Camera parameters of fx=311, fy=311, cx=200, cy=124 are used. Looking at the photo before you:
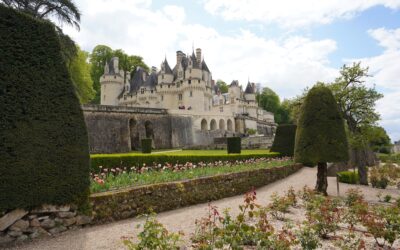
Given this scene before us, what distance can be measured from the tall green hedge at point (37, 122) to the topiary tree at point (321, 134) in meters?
7.12

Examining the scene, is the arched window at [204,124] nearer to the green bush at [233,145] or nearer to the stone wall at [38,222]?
the green bush at [233,145]

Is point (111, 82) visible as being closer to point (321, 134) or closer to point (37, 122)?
point (321, 134)

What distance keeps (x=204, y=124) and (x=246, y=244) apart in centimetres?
3486

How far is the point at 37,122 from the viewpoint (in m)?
5.32

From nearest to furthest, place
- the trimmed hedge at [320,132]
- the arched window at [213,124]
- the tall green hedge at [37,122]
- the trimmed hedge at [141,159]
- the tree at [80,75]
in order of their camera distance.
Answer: the tall green hedge at [37,122]
the trimmed hedge at [320,132]
the trimmed hedge at [141,159]
the tree at [80,75]
the arched window at [213,124]

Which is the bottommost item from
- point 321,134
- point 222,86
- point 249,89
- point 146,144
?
point 146,144

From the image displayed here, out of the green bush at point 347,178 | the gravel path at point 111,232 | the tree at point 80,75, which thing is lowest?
the green bush at point 347,178

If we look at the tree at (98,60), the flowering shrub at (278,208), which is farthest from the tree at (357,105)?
the tree at (98,60)

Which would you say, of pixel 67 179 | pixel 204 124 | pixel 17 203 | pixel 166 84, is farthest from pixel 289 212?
pixel 166 84

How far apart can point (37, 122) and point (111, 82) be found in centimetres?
4079

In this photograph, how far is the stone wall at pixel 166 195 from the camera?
244 inches

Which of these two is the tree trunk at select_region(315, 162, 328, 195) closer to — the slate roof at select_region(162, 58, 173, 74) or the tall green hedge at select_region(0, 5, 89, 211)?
the tall green hedge at select_region(0, 5, 89, 211)

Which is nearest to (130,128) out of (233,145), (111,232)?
(233,145)

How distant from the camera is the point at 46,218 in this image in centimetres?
537
